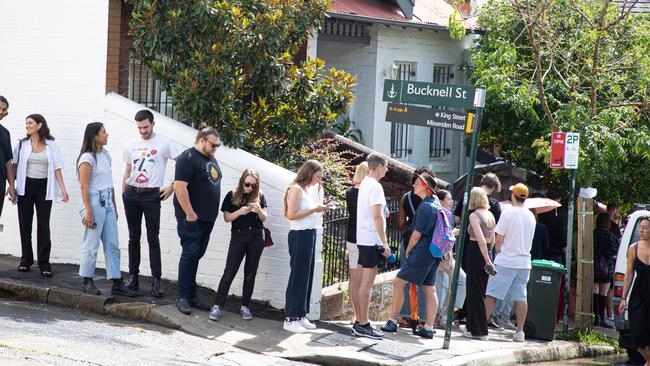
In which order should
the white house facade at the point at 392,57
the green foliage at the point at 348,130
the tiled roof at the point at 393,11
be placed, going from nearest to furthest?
the green foliage at the point at 348,130 < the tiled roof at the point at 393,11 < the white house facade at the point at 392,57

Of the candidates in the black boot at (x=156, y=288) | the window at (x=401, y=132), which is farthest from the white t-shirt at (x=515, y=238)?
the window at (x=401, y=132)

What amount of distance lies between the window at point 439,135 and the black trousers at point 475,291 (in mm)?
8793

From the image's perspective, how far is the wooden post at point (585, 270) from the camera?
12945 mm

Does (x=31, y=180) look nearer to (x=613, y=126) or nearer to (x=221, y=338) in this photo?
(x=221, y=338)

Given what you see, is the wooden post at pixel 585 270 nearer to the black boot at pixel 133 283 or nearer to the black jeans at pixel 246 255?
the black jeans at pixel 246 255

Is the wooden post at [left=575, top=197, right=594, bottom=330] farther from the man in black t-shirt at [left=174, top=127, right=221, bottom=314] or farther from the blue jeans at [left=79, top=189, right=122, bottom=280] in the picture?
the blue jeans at [left=79, top=189, right=122, bottom=280]

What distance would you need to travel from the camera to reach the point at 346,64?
18.5m

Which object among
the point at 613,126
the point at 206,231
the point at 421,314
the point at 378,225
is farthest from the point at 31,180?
the point at 613,126

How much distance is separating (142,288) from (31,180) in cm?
163

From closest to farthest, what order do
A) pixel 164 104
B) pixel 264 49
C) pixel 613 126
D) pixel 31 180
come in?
pixel 31 180, pixel 264 49, pixel 164 104, pixel 613 126

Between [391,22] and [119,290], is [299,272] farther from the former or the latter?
[391,22]

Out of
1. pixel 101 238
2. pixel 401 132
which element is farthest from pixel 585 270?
pixel 401 132

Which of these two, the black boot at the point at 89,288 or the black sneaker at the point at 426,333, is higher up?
the black boot at the point at 89,288

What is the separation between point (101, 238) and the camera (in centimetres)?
1027
